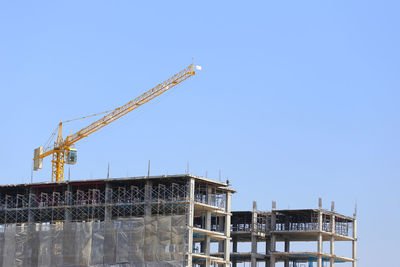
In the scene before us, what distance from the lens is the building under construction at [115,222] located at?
12106 cm

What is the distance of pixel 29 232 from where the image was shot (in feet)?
428

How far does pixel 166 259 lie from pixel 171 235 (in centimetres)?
318

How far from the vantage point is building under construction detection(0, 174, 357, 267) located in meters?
121

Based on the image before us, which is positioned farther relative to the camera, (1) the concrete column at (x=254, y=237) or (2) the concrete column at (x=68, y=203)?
(1) the concrete column at (x=254, y=237)

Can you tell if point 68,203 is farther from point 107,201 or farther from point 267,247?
point 267,247

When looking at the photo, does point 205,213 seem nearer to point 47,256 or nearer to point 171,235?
point 171,235

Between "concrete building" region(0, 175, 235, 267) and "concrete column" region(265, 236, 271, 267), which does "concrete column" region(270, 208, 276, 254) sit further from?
"concrete building" region(0, 175, 235, 267)

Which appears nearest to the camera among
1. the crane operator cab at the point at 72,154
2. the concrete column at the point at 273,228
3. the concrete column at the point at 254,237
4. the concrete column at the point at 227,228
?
the concrete column at the point at 227,228

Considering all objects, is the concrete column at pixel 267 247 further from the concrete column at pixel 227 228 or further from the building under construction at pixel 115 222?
the concrete column at pixel 227 228

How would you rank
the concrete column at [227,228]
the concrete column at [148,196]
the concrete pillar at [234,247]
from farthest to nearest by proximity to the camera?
1. the concrete pillar at [234,247]
2. the concrete column at [227,228]
3. the concrete column at [148,196]

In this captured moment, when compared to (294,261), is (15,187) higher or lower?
higher

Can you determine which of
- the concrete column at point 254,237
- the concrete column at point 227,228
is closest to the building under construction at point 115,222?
the concrete column at point 227,228

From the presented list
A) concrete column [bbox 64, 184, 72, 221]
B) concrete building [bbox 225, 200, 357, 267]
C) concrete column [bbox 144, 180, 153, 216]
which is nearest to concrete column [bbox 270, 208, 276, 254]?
concrete building [bbox 225, 200, 357, 267]

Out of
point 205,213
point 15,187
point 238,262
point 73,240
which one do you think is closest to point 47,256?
point 73,240
